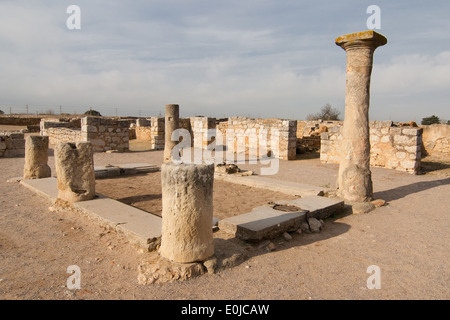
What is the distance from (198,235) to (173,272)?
0.48 m

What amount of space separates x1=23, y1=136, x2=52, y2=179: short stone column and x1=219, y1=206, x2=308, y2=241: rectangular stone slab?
569cm

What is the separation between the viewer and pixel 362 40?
249 inches

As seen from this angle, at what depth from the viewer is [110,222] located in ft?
16.4

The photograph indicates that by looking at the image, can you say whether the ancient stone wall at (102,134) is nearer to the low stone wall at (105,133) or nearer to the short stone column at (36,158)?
the low stone wall at (105,133)

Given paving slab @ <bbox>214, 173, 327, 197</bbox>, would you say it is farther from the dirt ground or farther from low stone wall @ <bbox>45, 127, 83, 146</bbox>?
low stone wall @ <bbox>45, 127, 83, 146</bbox>

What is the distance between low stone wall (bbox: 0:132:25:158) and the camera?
1260cm

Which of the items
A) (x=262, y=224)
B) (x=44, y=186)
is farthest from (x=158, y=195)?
(x=262, y=224)

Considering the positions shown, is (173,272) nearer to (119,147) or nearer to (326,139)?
(326,139)

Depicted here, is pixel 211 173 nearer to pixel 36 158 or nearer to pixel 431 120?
pixel 36 158

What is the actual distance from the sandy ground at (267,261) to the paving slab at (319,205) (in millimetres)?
210

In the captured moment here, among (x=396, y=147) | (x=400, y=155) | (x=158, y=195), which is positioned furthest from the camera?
(x=396, y=147)

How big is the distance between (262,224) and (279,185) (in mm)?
3334
